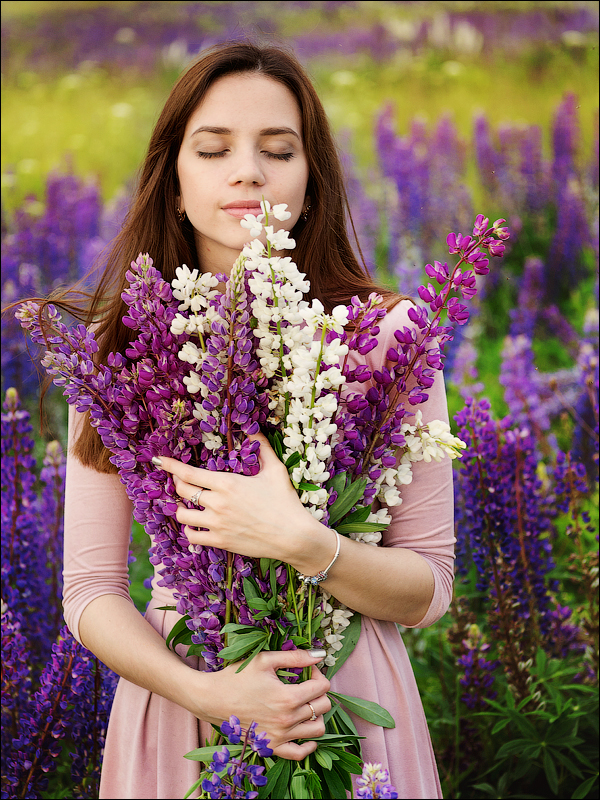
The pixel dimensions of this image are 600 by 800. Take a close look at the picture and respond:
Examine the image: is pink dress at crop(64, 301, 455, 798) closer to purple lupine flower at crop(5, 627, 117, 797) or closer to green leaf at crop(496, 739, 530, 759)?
purple lupine flower at crop(5, 627, 117, 797)

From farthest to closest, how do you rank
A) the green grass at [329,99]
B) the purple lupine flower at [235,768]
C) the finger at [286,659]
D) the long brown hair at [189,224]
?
the green grass at [329,99]
the long brown hair at [189,224]
the finger at [286,659]
the purple lupine flower at [235,768]

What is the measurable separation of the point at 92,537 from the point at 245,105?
2.40ft

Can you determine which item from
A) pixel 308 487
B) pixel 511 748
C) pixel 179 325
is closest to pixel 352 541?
pixel 308 487

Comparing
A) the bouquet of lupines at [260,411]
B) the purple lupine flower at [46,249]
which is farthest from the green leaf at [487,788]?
the purple lupine flower at [46,249]

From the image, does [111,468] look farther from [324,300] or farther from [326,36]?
[326,36]

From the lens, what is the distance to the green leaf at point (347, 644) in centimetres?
100

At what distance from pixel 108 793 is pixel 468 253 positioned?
101cm

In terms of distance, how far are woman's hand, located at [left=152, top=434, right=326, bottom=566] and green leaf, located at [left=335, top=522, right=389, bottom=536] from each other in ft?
0.16

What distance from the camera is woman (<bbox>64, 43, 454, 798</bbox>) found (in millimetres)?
949

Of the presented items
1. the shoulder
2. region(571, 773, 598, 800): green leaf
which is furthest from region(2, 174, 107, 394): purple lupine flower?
region(571, 773, 598, 800): green leaf

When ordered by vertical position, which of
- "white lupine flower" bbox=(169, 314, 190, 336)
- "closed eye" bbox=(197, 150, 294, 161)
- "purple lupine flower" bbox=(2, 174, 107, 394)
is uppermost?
"purple lupine flower" bbox=(2, 174, 107, 394)

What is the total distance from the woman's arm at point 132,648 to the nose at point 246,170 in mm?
477

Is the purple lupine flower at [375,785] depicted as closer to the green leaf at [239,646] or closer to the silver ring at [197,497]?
the green leaf at [239,646]

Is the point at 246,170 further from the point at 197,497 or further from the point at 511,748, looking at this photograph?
the point at 511,748
